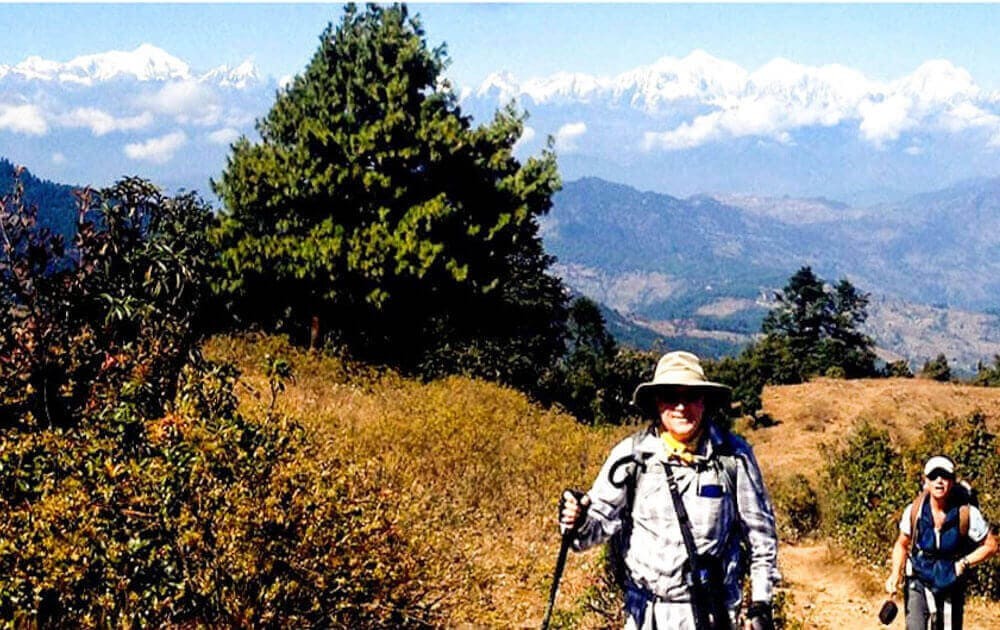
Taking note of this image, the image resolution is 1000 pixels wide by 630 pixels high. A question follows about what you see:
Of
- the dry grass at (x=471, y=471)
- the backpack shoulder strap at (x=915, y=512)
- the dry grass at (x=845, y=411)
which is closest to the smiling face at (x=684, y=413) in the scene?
the dry grass at (x=471, y=471)

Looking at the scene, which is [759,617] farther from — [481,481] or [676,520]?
[481,481]

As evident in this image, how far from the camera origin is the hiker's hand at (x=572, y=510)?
3633 mm

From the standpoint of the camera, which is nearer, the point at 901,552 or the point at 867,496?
the point at 901,552

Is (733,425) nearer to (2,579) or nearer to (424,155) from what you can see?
(424,155)

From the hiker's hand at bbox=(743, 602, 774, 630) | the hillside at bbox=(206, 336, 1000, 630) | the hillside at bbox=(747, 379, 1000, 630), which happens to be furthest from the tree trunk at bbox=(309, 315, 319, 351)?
the hiker's hand at bbox=(743, 602, 774, 630)

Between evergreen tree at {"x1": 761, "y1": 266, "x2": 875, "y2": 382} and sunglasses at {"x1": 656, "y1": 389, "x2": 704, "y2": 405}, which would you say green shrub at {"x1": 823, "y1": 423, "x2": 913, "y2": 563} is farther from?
evergreen tree at {"x1": 761, "y1": 266, "x2": 875, "y2": 382}

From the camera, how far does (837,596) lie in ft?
31.4

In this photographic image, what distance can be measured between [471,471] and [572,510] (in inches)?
256

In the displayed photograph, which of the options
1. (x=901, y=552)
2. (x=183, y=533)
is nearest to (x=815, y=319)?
(x=901, y=552)

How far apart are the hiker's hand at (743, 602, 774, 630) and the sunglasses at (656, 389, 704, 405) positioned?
0.99 m

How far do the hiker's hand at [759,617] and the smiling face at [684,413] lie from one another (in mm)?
829

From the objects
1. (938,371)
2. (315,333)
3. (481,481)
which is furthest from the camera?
(938,371)

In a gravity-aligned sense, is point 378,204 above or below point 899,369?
above

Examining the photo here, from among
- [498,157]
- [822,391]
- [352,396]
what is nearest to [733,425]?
[822,391]
